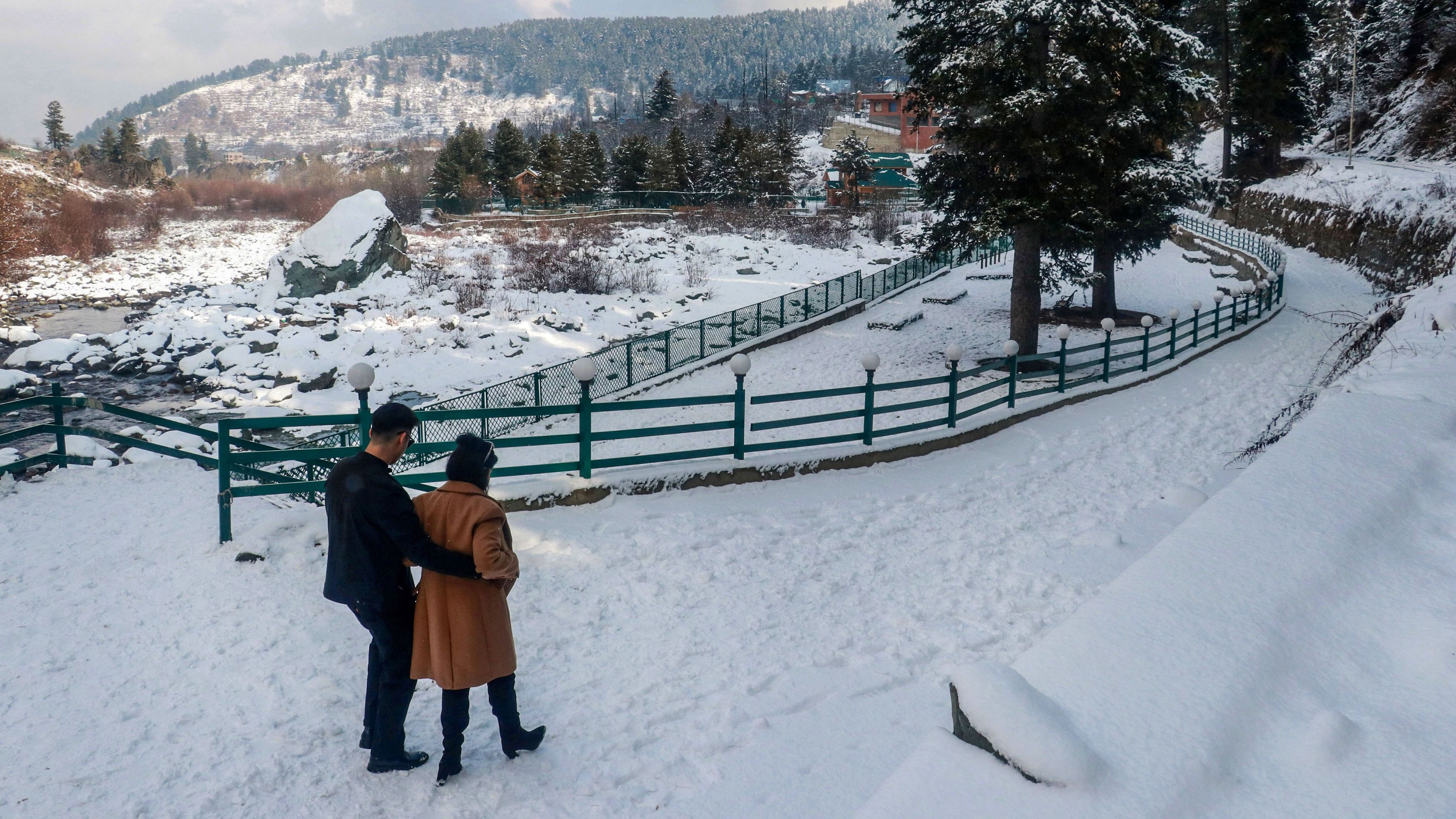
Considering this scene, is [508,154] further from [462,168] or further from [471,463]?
[471,463]

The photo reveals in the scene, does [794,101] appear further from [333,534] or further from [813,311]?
[333,534]

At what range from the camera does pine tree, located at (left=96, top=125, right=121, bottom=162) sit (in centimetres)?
7481

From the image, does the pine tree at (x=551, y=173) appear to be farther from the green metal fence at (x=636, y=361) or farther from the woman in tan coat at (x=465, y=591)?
the woman in tan coat at (x=465, y=591)

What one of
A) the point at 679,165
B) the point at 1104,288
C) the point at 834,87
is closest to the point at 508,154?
the point at 679,165

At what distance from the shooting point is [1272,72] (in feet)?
142

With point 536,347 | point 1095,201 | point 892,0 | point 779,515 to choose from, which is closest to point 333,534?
point 779,515

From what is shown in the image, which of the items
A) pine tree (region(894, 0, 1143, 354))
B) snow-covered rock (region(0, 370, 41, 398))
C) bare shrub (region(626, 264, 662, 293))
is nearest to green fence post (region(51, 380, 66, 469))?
snow-covered rock (region(0, 370, 41, 398))

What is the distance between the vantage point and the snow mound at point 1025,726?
298cm

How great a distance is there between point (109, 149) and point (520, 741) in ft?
313

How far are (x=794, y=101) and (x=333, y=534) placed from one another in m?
143

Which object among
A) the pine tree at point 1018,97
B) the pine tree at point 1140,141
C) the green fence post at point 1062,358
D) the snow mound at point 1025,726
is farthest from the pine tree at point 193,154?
the snow mound at point 1025,726

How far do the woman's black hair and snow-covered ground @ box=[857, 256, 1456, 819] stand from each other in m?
2.28

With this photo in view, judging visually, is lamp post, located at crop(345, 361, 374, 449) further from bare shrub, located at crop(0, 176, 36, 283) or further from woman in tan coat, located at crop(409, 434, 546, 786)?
bare shrub, located at crop(0, 176, 36, 283)

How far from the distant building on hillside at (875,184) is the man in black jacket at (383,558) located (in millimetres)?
50172
